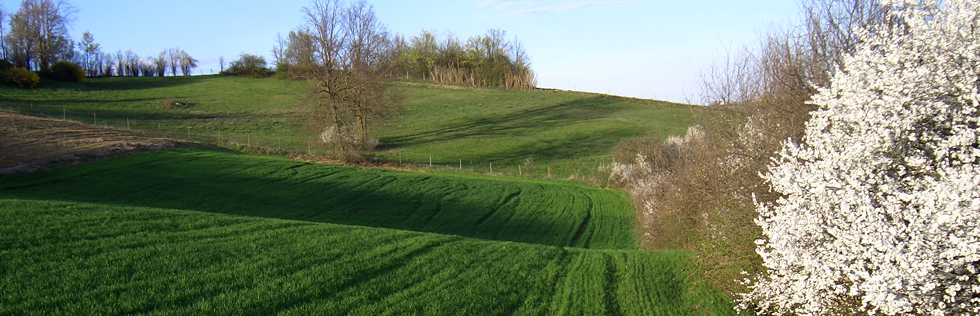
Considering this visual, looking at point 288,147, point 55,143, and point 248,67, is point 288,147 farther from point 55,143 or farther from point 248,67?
point 248,67

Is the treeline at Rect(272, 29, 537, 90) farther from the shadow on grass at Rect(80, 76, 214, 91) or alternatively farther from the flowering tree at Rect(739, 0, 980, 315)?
the flowering tree at Rect(739, 0, 980, 315)

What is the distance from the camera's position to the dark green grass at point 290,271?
789 centimetres

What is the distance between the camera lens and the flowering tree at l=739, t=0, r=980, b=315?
606cm

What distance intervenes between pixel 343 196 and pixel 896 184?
72.8 ft

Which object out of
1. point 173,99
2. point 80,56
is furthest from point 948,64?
point 80,56

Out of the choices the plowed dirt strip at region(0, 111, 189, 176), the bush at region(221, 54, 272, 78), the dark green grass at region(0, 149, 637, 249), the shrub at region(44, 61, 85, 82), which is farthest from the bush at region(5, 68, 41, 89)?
the dark green grass at region(0, 149, 637, 249)

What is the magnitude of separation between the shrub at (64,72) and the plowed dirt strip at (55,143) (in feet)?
161

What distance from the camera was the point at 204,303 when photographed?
767 centimetres

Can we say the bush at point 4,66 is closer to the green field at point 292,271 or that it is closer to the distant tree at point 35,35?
the distant tree at point 35,35

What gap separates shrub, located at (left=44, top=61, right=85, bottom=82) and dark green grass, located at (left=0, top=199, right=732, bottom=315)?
2973 inches

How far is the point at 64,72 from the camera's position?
72250 millimetres

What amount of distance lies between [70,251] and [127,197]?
1360cm

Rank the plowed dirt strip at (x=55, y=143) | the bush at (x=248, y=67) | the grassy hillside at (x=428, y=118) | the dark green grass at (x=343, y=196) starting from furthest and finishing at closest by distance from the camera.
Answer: the bush at (x=248, y=67) → the grassy hillside at (x=428, y=118) → the plowed dirt strip at (x=55, y=143) → the dark green grass at (x=343, y=196)

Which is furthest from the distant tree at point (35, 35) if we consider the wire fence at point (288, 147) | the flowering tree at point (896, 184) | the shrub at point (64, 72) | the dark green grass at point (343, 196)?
the flowering tree at point (896, 184)
